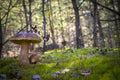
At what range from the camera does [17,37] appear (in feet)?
20.5

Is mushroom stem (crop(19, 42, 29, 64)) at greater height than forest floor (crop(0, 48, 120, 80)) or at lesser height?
greater

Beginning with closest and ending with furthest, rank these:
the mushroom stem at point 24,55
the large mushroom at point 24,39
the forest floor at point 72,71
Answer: the forest floor at point 72,71 < the large mushroom at point 24,39 < the mushroom stem at point 24,55

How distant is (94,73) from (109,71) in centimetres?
39

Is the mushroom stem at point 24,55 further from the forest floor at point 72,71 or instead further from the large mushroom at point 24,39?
the forest floor at point 72,71

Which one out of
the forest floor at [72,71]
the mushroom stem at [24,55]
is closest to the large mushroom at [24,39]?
the mushroom stem at [24,55]

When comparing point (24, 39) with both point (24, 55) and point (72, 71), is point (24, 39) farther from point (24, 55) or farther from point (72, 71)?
point (72, 71)

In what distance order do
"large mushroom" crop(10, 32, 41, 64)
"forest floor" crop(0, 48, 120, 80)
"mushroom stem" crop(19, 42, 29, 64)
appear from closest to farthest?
"forest floor" crop(0, 48, 120, 80)
"large mushroom" crop(10, 32, 41, 64)
"mushroom stem" crop(19, 42, 29, 64)

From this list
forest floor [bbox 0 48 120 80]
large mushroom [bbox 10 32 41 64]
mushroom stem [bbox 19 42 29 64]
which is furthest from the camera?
mushroom stem [bbox 19 42 29 64]

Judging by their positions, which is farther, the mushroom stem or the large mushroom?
the mushroom stem

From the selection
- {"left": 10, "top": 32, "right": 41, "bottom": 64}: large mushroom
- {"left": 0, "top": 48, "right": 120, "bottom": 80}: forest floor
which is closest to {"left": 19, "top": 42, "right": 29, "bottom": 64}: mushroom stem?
{"left": 10, "top": 32, "right": 41, "bottom": 64}: large mushroom

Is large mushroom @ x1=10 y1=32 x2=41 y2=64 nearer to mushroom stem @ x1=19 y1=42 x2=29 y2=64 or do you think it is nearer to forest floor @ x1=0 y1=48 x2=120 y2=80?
mushroom stem @ x1=19 y1=42 x2=29 y2=64

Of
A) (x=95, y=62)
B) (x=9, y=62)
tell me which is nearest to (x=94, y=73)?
(x=95, y=62)

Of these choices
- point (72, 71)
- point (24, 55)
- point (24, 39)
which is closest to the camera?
point (72, 71)

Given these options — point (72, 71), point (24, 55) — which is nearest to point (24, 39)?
point (24, 55)
